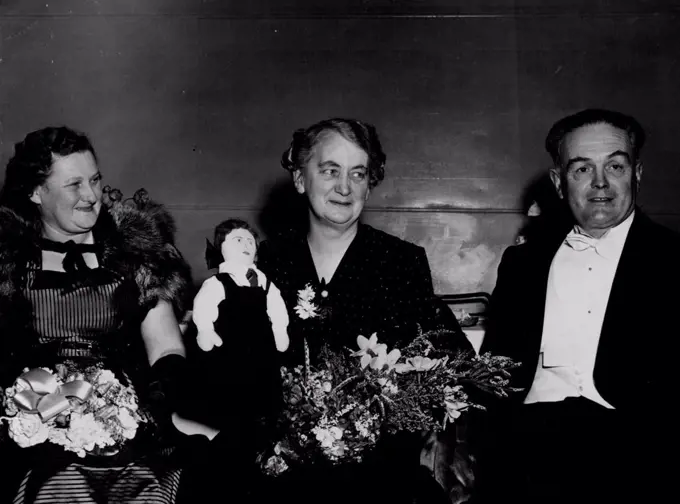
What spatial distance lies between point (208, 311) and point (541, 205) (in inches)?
85.3

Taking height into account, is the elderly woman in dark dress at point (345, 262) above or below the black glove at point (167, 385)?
above

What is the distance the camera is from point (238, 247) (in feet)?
7.93

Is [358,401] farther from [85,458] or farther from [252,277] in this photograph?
[85,458]

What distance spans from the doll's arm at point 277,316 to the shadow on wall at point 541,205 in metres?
1.65

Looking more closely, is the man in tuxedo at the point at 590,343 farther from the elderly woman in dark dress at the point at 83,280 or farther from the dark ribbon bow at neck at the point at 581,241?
the elderly woman in dark dress at the point at 83,280

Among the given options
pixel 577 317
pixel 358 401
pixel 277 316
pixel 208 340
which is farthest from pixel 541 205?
pixel 208 340

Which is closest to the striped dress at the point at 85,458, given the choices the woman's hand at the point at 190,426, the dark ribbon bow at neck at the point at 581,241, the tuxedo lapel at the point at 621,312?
the woman's hand at the point at 190,426

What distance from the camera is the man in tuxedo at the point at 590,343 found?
8.22 ft

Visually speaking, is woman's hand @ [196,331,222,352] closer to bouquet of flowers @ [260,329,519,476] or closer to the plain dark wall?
bouquet of flowers @ [260,329,519,476]

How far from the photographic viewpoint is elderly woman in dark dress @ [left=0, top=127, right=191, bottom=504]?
101 inches

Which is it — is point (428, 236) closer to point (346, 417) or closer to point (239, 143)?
point (239, 143)

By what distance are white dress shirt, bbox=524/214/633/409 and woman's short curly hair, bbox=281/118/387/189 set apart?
756 mm

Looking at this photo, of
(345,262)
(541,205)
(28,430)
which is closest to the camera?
(28,430)

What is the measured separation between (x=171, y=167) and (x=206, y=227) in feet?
1.22
